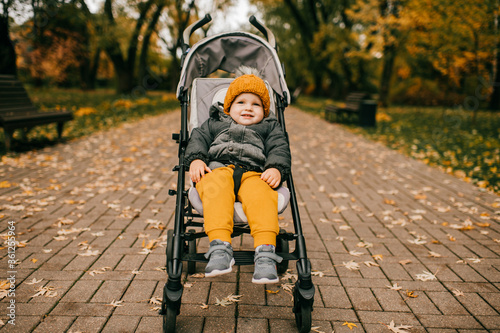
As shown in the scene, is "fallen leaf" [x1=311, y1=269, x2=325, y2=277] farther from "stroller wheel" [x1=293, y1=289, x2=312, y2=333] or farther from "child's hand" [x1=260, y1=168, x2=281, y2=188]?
"child's hand" [x1=260, y1=168, x2=281, y2=188]

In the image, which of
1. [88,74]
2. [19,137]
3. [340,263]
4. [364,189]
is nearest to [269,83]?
[340,263]

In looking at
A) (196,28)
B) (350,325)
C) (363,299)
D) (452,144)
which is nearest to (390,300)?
(363,299)

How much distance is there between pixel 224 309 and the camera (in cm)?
259

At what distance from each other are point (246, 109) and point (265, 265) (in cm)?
132

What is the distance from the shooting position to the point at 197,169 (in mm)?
2721

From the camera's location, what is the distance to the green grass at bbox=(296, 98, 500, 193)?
659 cm

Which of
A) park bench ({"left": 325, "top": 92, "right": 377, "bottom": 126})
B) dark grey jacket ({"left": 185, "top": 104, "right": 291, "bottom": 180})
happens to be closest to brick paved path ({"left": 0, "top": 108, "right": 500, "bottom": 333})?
dark grey jacket ({"left": 185, "top": 104, "right": 291, "bottom": 180})

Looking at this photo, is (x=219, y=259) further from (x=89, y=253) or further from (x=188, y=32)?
(x=188, y=32)

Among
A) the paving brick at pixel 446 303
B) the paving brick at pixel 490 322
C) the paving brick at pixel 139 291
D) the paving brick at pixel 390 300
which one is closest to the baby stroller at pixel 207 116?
the paving brick at pixel 139 291

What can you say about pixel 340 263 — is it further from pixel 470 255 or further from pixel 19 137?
pixel 19 137

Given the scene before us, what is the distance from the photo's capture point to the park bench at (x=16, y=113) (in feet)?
21.7

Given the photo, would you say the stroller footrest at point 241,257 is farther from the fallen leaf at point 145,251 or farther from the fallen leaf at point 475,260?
the fallen leaf at point 475,260

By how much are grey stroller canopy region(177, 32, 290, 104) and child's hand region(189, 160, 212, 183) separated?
37.0 inches

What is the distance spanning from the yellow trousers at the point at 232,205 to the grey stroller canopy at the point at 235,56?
113 centimetres
